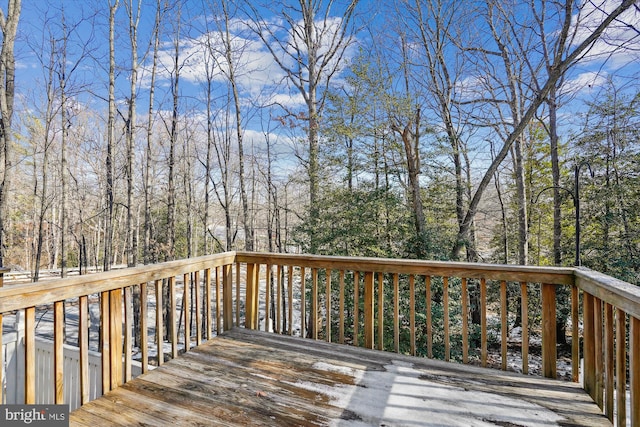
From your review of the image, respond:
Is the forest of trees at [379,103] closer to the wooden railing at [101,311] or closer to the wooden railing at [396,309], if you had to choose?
the wooden railing at [396,309]

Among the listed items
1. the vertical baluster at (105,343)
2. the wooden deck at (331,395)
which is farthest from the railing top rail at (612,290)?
the vertical baluster at (105,343)

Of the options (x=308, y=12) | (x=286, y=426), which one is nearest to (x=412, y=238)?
(x=286, y=426)

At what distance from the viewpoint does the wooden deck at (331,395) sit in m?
1.70

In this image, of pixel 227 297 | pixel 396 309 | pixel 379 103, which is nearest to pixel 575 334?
pixel 396 309

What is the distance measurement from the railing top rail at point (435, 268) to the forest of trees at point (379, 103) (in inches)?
119

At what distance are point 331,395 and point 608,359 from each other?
62.7 inches

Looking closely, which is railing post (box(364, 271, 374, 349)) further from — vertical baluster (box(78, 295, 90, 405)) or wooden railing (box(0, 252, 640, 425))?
vertical baluster (box(78, 295, 90, 405))

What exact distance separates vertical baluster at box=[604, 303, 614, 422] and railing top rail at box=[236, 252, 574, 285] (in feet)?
1.55

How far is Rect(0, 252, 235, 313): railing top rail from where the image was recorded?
57.0 inches

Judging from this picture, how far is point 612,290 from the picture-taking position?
1543 millimetres

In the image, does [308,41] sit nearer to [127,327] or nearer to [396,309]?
[396,309]

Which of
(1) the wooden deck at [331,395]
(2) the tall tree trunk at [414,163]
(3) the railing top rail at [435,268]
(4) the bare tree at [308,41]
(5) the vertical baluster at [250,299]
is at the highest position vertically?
(4) the bare tree at [308,41]

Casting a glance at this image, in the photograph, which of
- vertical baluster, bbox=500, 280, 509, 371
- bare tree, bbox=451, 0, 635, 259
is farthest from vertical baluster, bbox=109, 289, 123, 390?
bare tree, bbox=451, 0, 635, 259

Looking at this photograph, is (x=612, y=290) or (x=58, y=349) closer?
(x=612, y=290)
